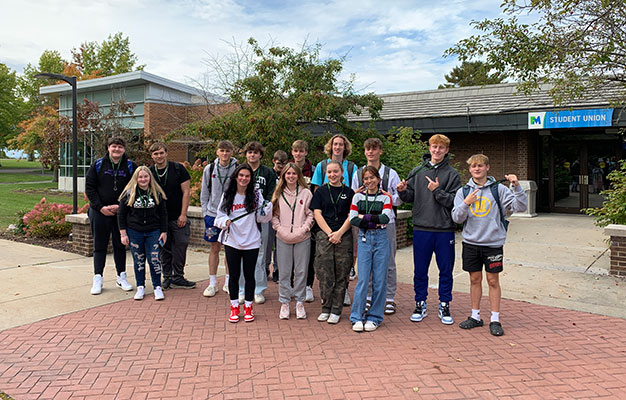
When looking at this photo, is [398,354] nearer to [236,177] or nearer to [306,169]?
[236,177]

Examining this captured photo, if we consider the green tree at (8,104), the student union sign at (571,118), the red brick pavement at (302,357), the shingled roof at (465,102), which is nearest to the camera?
the red brick pavement at (302,357)

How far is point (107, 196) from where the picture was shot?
19.7 feet

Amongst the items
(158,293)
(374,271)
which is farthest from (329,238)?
(158,293)

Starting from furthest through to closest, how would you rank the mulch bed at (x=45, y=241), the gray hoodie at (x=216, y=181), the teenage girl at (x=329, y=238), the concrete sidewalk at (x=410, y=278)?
the mulch bed at (x=45, y=241) → the gray hoodie at (x=216, y=181) → the concrete sidewalk at (x=410, y=278) → the teenage girl at (x=329, y=238)

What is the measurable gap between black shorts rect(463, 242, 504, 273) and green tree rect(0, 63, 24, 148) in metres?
46.8

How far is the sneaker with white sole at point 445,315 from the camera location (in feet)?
16.2

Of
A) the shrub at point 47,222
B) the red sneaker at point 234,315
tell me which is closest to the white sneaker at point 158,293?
the red sneaker at point 234,315

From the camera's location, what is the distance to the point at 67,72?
35844mm

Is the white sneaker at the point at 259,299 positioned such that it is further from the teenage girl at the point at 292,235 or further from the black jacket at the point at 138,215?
the black jacket at the point at 138,215

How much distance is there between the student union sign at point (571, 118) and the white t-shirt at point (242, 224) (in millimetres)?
11558

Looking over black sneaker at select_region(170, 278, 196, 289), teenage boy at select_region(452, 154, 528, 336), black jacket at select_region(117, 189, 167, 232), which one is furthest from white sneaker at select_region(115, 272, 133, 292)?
teenage boy at select_region(452, 154, 528, 336)

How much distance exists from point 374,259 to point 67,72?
1490 inches


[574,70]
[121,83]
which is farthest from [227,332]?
[121,83]

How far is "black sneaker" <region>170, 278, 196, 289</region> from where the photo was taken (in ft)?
20.8
